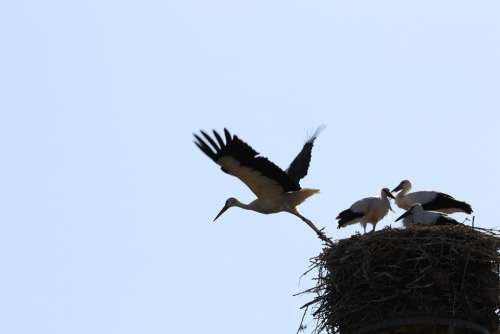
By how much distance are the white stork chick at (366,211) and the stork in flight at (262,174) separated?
369mm

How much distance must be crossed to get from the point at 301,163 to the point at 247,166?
1.76 metres

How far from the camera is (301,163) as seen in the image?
15.5 meters

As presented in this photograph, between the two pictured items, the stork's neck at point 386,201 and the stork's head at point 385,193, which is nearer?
the stork's neck at point 386,201

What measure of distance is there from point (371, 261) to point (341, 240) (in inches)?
25.7

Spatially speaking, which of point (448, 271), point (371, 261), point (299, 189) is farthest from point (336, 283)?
point (299, 189)

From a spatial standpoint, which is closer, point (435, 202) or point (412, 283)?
point (412, 283)

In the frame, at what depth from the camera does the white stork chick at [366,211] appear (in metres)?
13.2

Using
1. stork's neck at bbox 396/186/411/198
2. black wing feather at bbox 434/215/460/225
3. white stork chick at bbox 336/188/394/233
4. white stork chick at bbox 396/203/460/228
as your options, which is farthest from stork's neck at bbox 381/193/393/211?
black wing feather at bbox 434/215/460/225

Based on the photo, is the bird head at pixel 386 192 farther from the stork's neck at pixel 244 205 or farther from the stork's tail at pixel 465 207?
the stork's neck at pixel 244 205

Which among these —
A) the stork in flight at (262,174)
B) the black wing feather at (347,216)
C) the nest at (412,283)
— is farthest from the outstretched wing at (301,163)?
the nest at (412,283)

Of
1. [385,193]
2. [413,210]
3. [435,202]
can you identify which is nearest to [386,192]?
[385,193]

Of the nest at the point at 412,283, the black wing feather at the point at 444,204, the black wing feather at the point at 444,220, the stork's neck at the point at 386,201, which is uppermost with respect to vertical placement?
the black wing feather at the point at 444,204

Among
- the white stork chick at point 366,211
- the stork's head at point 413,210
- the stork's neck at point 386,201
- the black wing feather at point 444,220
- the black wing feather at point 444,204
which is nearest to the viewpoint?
the black wing feather at point 444,220

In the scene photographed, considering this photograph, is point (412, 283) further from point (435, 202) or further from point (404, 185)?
point (404, 185)
